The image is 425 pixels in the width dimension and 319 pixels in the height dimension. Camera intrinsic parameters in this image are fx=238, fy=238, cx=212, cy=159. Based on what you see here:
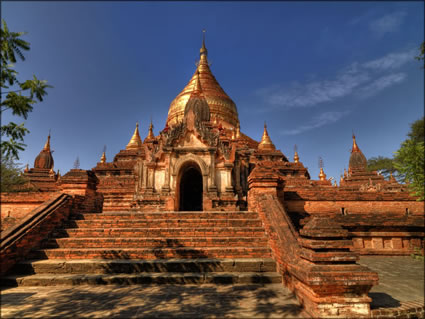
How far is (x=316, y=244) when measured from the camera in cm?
Result: 414

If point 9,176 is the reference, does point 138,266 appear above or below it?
below

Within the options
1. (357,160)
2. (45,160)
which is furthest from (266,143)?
(45,160)

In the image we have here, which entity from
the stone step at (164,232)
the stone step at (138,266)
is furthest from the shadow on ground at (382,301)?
the stone step at (164,232)

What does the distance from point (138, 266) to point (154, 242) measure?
114 cm

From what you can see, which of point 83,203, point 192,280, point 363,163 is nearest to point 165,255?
point 192,280

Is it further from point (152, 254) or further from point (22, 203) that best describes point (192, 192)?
point (152, 254)

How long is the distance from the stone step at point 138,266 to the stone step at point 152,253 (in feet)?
1.66

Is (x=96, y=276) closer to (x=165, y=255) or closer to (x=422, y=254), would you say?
(x=165, y=255)

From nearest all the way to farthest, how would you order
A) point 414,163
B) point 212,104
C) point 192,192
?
point 414,163, point 192,192, point 212,104

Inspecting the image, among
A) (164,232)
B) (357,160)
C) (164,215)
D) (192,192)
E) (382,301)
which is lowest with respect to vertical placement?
(382,301)

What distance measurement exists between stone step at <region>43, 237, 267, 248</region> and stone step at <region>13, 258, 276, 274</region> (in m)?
0.98

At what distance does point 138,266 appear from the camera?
20.0 ft

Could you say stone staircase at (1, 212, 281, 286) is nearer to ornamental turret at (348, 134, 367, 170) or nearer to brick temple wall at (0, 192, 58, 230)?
brick temple wall at (0, 192, 58, 230)

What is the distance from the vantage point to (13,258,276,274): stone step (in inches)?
238
